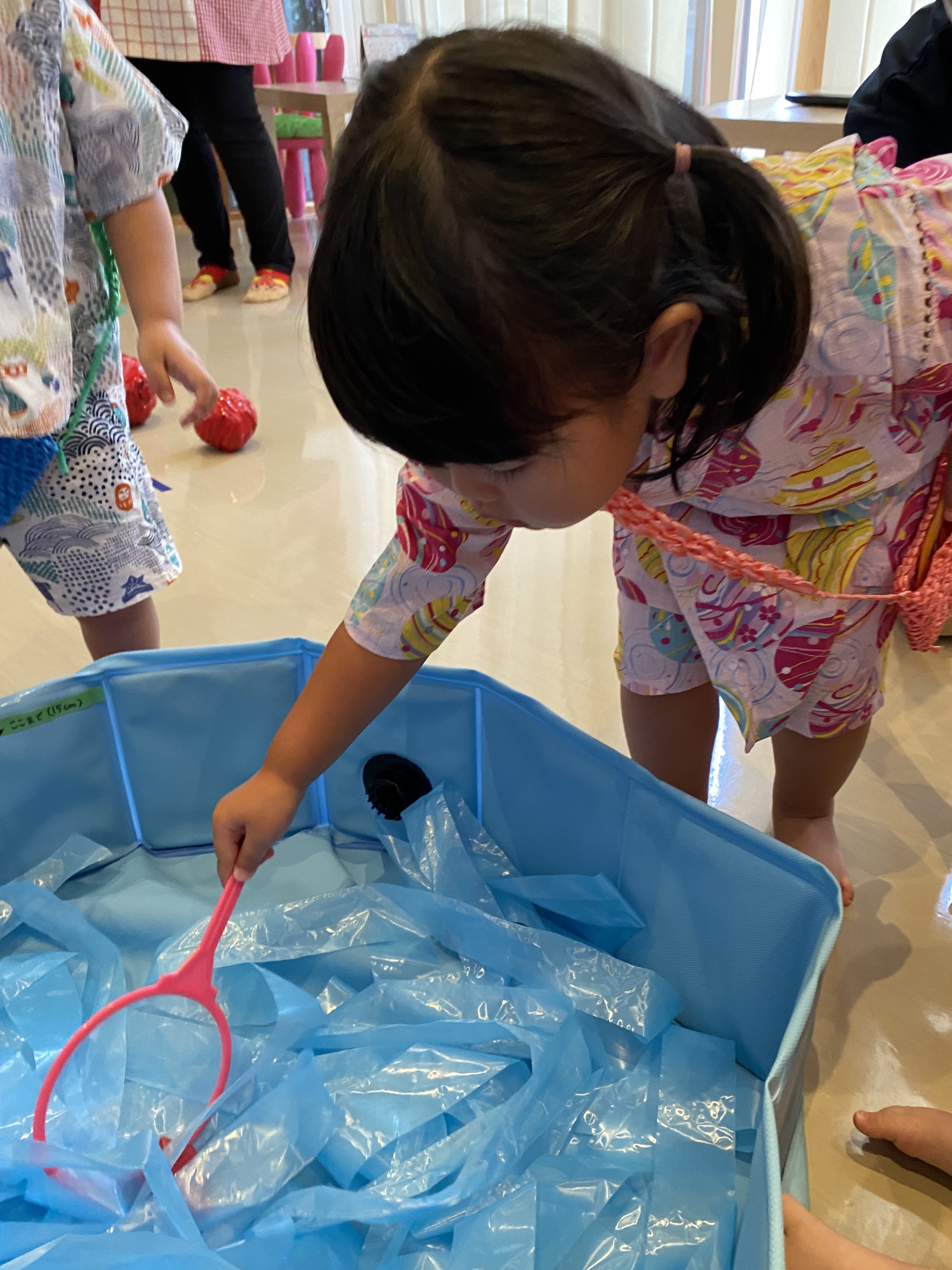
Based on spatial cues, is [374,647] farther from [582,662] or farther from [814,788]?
[582,662]

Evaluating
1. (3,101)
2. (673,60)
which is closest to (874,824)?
(3,101)

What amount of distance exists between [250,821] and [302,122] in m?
2.56

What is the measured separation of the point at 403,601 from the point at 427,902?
0.23 m

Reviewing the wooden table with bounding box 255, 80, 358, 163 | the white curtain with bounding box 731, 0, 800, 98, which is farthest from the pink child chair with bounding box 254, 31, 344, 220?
the white curtain with bounding box 731, 0, 800, 98

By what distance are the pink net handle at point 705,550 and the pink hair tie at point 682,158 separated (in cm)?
23

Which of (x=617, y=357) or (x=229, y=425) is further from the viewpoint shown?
(x=229, y=425)

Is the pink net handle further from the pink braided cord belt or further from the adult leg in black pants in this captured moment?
the adult leg in black pants

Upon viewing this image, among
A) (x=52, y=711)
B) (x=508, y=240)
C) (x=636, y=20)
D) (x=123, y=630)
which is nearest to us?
(x=508, y=240)

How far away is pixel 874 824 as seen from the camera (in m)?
0.80

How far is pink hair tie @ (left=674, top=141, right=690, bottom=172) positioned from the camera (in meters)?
0.37

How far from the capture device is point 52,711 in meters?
0.70

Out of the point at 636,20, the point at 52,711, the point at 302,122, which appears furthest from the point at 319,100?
the point at 52,711

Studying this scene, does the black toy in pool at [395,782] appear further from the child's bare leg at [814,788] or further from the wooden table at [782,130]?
the wooden table at [782,130]

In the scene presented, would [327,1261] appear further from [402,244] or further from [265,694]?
[402,244]
